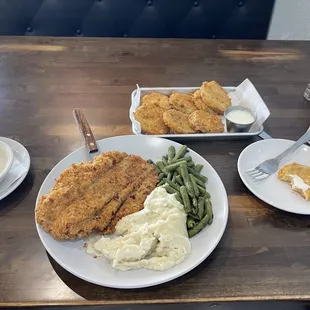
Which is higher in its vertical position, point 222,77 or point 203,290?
point 222,77

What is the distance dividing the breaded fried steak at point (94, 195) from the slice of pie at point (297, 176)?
513mm

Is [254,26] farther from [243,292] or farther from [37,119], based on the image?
[243,292]

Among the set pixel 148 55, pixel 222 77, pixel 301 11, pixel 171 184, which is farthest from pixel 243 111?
pixel 301 11

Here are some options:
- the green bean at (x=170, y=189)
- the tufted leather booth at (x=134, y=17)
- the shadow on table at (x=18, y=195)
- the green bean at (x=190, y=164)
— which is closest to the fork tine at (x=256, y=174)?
the green bean at (x=190, y=164)

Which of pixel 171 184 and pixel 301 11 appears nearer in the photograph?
pixel 171 184

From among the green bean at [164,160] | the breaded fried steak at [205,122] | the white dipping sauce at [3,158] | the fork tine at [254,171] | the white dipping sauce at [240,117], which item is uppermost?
the white dipping sauce at [240,117]

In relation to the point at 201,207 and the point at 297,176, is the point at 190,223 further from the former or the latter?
the point at 297,176

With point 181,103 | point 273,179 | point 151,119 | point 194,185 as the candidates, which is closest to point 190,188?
point 194,185

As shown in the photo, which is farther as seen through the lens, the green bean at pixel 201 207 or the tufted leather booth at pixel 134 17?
the tufted leather booth at pixel 134 17

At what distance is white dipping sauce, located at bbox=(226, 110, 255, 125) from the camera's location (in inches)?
64.0

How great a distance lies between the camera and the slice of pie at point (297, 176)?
1355 mm

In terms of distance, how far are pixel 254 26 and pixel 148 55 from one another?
3.98 ft

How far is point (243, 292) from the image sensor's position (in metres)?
1.06

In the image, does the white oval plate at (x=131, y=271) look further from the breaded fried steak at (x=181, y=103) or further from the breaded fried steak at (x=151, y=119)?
the breaded fried steak at (x=181, y=103)
